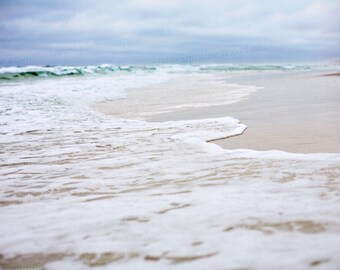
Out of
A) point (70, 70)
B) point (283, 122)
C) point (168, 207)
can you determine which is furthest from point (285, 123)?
point (70, 70)

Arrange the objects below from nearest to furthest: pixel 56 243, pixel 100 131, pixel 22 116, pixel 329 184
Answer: pixel 56 243 → pixel 329 184 → pixel 100 131 → pixel 22 116

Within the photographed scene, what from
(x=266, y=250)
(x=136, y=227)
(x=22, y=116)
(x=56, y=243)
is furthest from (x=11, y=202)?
(x=22, y=116)

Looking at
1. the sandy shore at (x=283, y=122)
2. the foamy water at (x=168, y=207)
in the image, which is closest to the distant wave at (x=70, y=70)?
the sandy shore at (x=283, y=122)

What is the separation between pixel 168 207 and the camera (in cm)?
209

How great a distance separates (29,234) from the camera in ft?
6.08

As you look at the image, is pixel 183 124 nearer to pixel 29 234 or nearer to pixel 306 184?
A: pixel 306 184

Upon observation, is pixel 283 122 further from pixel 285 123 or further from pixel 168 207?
→ pixel 168 207

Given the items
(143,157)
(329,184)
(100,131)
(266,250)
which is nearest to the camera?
(266,250)

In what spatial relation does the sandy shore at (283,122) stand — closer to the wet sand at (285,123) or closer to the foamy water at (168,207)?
the wet sand at (285,123)

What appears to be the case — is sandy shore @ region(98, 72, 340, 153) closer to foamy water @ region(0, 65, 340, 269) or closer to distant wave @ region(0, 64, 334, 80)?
foamy water @ region(0, 65, 340, 269)

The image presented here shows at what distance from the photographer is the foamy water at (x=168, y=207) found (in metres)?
1.59

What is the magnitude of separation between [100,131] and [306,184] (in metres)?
3.06

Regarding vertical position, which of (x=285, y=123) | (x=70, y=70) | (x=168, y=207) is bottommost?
(x=168, y=207)

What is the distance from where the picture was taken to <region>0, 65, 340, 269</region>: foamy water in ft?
5.22
